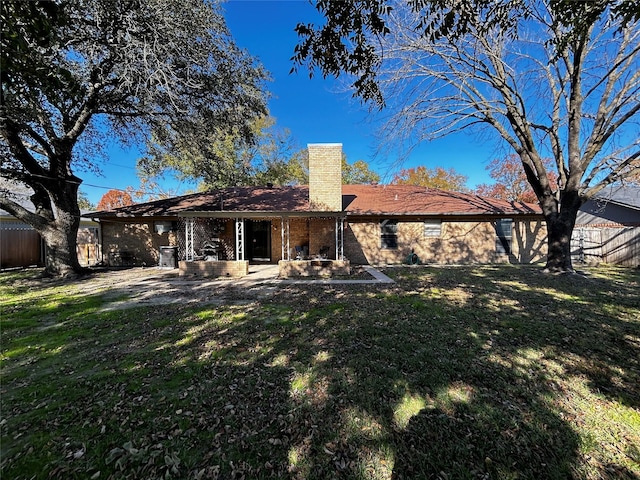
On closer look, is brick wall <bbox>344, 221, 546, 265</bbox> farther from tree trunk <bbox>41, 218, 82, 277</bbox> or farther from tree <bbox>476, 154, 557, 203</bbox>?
tree <bbox>476, 154, 557, 203</bbox>

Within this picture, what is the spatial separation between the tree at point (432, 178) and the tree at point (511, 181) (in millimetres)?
3252

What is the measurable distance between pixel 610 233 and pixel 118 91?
21.1 metres

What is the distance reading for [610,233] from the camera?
45.5ft

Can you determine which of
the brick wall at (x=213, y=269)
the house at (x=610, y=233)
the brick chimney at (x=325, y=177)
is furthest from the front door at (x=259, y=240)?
the house at (x=610, y=233)

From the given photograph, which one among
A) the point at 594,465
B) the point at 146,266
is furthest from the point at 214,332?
the point at 146,266

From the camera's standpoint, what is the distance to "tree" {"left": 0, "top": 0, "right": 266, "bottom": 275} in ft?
21.7

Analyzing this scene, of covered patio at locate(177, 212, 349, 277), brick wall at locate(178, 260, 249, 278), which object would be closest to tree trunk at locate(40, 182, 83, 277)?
covered patio at locate(177, 212, 349, 277)

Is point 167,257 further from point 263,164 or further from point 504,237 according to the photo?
point 504,237

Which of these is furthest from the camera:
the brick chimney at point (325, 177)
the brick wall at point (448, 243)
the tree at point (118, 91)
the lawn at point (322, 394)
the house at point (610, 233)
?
the brick wall at point (448, 243)

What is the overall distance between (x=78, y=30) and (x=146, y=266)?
9.59 metres

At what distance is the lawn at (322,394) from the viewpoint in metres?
2.15

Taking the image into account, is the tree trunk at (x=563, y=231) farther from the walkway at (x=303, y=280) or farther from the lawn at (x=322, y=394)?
the walkway at (x=303, y=280)

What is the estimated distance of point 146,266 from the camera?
13.4 metres

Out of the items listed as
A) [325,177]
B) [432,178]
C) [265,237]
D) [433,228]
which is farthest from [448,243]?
[432,178]
